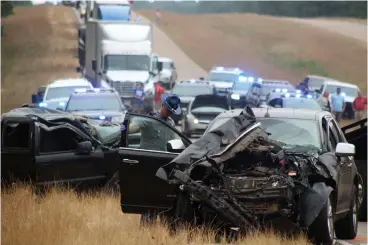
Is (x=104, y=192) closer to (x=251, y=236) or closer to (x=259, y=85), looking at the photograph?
(x=251, y=236)

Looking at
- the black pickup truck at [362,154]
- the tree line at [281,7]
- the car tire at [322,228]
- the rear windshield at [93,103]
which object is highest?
the tree line at [281,7]

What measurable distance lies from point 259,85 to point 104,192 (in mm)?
25710

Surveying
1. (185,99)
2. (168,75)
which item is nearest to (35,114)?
(185,99)

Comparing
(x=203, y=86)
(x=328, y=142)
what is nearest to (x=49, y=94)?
(x=203, y=86)

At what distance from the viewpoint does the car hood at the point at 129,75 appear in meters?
38.8

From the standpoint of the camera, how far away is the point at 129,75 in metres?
39.2

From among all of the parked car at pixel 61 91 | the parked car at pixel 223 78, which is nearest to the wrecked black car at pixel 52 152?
the parked car at pixel 61 91

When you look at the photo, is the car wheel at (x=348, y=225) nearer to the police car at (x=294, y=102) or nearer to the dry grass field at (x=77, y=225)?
the dry grass field at (x=77, y=225)

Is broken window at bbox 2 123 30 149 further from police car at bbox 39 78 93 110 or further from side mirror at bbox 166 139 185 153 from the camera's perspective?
police car at bbox 39 78 93 110

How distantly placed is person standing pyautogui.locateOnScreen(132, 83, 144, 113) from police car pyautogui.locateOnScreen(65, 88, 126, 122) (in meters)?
10.3

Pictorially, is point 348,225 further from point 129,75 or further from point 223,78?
point 223,78

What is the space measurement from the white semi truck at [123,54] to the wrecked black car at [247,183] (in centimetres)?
2693

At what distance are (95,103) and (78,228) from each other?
53.2 feet

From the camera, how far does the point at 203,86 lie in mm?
39156
